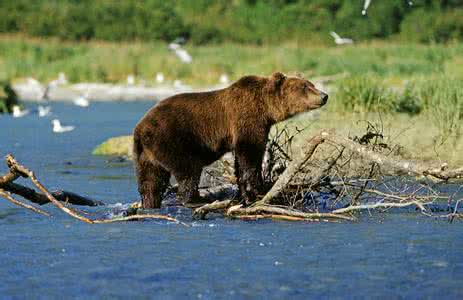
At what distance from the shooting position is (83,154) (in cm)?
1617

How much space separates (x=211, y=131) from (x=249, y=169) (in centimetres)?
44

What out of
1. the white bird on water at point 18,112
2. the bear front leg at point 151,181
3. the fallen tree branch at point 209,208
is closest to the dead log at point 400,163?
the fallen tree branch at point 209,208

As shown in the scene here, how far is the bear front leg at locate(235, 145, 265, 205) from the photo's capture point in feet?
30.8

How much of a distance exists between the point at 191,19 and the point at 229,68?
17440 mm

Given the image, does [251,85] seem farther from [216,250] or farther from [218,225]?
[216,250]

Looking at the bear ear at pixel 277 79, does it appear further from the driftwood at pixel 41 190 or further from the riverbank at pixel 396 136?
the riverbank at pixel 396 136

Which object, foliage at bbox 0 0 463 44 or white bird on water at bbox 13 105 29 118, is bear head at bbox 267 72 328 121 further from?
foliage at bbox 0 0 463 44

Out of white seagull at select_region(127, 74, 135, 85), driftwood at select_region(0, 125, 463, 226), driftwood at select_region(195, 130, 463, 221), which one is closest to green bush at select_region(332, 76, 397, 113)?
driftwood at select_region(0, 125, 463, 226)

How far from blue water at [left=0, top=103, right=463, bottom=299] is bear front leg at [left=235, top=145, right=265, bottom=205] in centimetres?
34

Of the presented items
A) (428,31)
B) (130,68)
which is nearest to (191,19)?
(428,31)

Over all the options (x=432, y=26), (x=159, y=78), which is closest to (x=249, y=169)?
(x=159, y=78)

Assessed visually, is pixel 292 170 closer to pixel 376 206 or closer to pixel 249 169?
pixel 249 169

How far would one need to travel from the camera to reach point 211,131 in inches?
369

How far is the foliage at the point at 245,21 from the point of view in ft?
160
